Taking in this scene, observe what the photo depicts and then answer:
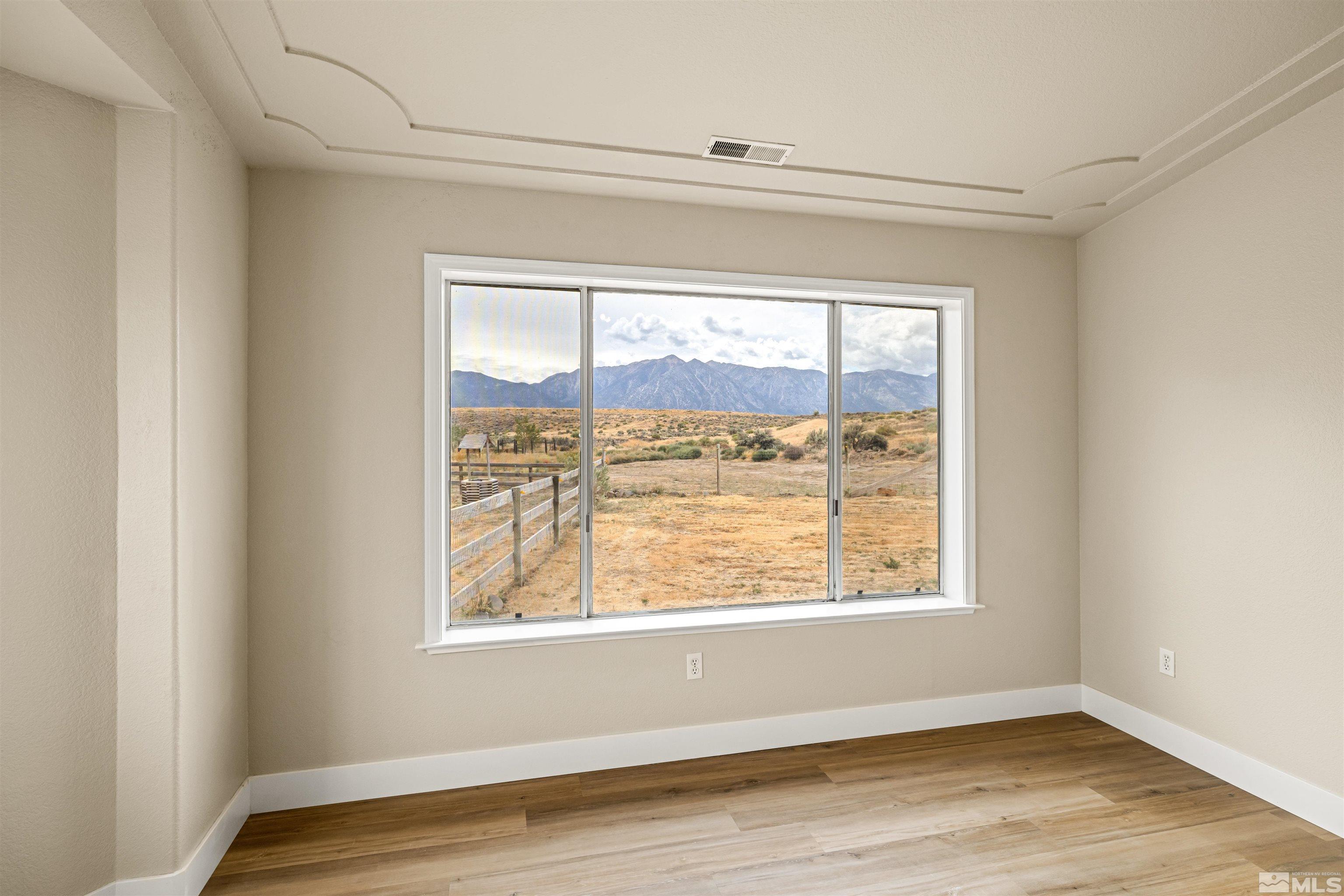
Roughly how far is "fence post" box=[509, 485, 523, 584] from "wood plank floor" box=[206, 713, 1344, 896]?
2.92 feet

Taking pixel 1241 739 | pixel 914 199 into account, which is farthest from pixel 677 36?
pixel 1241 739

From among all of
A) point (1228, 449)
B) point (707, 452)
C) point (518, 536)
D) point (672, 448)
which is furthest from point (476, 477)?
point (1228, 449)

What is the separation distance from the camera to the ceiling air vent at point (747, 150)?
2.44m

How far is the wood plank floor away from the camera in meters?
2.07

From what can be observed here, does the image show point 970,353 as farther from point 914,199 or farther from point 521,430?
point 521,430

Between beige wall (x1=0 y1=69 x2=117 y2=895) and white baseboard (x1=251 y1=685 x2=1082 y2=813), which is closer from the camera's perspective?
beige wall (x1=0 y1=69 x2=117 y2=895)

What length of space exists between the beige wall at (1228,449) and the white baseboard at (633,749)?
27.7 inches

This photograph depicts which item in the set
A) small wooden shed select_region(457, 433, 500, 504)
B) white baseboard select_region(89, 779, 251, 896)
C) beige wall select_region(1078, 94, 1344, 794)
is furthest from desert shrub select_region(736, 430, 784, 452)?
white baseboard select_region(89, 779, 251, 896)

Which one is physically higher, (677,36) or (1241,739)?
(677,36)

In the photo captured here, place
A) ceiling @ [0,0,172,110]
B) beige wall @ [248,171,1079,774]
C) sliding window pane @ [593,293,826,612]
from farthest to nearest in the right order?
sliding window pane @ [593,293,826,612], beige wall @ [248,171,1079,774], ceiling @ [0,0,172,110]

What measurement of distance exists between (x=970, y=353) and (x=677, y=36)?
221cm

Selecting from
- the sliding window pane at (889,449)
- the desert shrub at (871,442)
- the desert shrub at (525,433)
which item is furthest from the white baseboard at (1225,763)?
the desert shrub at (525,433)

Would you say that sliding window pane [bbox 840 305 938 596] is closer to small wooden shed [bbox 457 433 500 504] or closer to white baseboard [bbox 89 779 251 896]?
small wooden shed [bbox 457 433 500 504]

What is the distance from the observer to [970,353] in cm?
329
